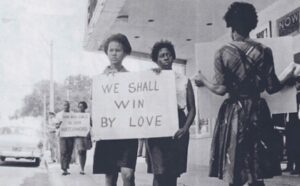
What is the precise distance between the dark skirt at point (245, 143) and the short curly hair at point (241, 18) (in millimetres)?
428

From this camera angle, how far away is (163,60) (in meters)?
4.24

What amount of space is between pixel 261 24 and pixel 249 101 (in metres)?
7.72

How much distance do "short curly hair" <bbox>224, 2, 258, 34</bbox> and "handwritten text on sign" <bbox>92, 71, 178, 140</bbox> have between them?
829 mm

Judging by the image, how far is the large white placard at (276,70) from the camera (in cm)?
359

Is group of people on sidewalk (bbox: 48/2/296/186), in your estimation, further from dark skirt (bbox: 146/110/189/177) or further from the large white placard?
dark skirt (bbox: 146/110/189/177)

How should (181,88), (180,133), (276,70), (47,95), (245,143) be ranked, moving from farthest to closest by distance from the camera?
1. (47,95)
2. (181,88)
3. (180,133)
4. (276,70)
5. (245,143)

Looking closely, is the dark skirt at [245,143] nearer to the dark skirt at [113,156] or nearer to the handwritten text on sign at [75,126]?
the dark skirt at [113,156]

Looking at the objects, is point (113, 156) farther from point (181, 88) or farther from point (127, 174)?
point (181, 88)

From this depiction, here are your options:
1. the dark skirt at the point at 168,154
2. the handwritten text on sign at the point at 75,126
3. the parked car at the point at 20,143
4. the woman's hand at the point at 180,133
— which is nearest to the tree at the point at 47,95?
the parked car at the point at 20,143

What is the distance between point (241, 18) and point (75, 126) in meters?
6.04

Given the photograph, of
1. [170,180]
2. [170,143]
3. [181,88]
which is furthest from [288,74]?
[170,180]

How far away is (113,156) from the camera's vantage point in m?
4.09

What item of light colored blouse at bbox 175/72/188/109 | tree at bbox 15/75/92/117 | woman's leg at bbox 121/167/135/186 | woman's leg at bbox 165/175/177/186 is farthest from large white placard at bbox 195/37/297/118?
tree at bbox 15/75/92/117

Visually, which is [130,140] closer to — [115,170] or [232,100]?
[115,170]
